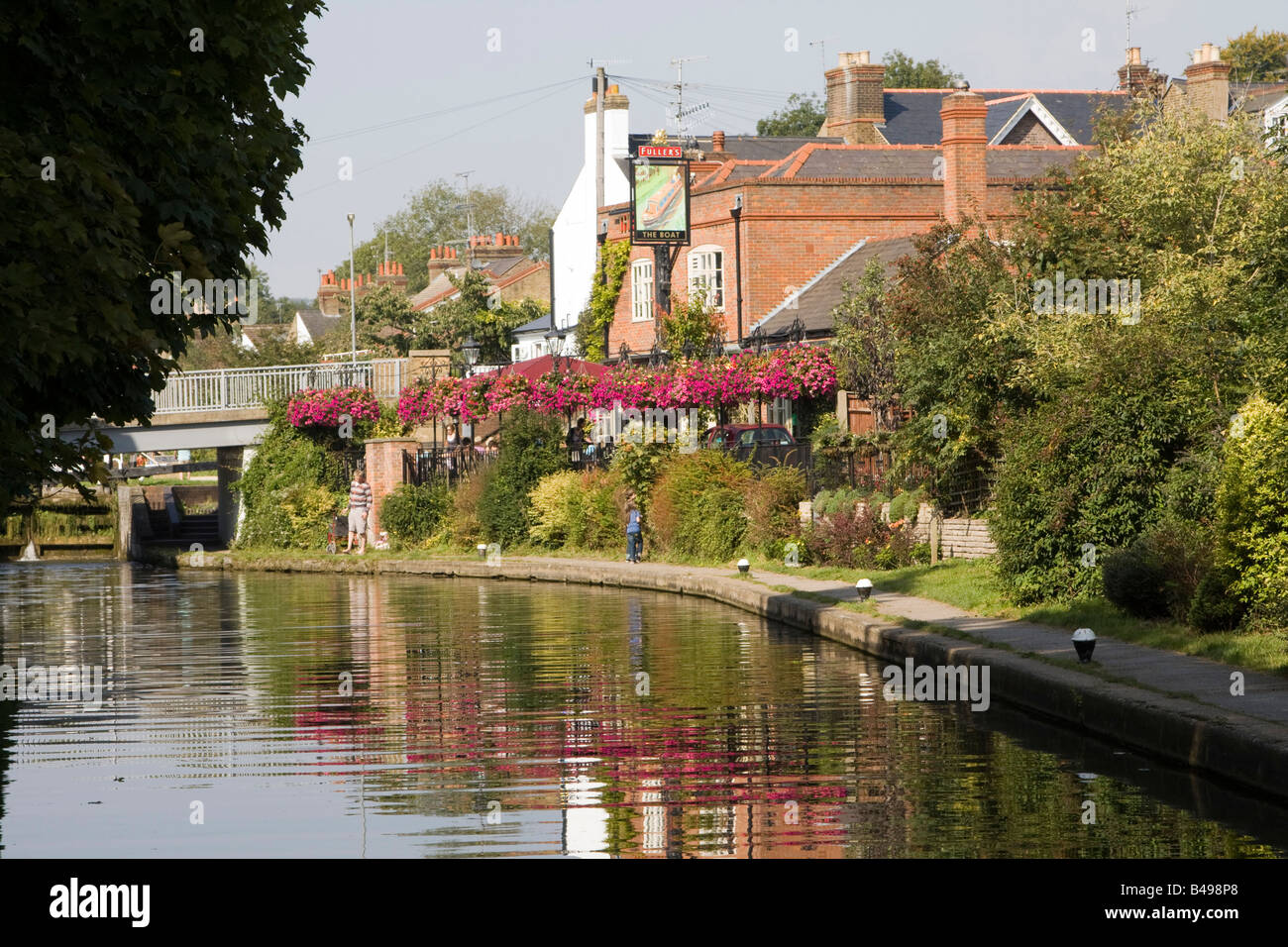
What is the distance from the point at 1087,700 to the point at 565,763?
4.02 m

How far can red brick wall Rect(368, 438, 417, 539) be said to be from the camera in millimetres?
39875

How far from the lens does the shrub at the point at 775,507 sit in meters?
28.0

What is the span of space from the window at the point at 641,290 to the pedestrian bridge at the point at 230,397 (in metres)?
7.34

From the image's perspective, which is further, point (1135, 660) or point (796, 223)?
point (796, 223)

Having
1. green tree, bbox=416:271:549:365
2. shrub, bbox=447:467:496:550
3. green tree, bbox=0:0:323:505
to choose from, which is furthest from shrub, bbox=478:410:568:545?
green tree, bbox=416:271:549:365

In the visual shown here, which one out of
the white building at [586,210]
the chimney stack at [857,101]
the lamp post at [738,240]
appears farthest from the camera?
the white building at [586,210]

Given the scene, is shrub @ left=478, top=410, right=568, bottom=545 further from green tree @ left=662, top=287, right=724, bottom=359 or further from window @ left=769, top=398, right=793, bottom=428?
window @ left=769, top=398, right=793, bottom=428

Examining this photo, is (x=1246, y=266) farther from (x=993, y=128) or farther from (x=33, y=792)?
(x=993, y=128)

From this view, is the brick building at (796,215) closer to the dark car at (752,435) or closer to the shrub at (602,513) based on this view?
the dark car at (752,435)

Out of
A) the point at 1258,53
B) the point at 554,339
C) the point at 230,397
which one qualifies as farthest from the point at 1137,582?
the point at 1258,53

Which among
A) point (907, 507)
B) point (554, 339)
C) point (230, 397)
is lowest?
point (907, 507)

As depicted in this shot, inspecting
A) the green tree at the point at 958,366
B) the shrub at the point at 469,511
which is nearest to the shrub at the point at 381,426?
the shrub at the point at 469,511

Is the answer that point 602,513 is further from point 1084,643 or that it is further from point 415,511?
point 1084,643

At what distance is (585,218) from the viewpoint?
58.0m
